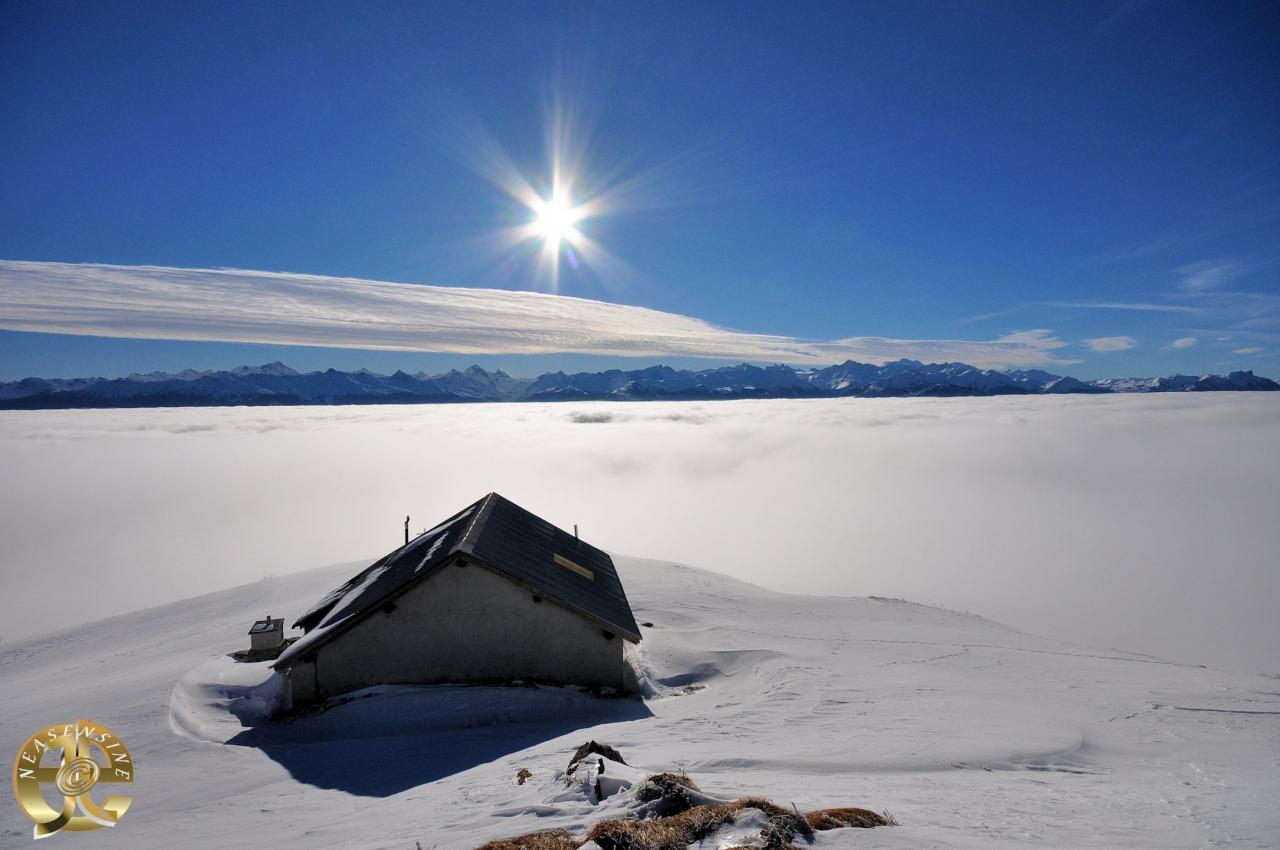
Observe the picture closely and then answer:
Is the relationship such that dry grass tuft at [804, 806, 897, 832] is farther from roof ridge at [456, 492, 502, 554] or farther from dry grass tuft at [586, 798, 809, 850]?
roof ridge at [456, 492, 502, 554]

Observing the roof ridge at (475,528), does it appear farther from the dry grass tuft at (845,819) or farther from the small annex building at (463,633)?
the dry grass tuft at (845,819)

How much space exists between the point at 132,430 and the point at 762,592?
198 meters

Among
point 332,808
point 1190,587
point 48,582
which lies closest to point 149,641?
point 332,808

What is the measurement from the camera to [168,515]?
6178cm

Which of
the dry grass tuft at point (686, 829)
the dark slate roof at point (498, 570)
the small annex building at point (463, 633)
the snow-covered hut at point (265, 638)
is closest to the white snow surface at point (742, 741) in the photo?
the dry grass tuft at point (686, 829)

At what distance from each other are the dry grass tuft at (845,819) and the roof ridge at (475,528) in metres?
9.25

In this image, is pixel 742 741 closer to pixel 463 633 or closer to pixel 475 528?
pixel 463 633

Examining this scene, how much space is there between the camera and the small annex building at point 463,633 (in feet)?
42.7

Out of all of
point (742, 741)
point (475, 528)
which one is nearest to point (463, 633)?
point (475, 528)

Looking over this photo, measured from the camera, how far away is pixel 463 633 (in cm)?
1334

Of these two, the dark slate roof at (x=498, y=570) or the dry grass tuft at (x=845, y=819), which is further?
the dark slate roof at (x=498, y=570)

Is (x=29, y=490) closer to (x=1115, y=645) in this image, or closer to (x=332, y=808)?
(x=332, y=808)

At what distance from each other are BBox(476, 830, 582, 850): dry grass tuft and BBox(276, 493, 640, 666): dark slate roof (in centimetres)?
789

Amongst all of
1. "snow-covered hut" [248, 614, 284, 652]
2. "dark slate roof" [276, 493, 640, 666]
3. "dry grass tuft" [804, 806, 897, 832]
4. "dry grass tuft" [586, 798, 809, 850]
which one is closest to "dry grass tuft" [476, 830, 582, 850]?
"dry grass tuft" [586, 798, 809, 850]
